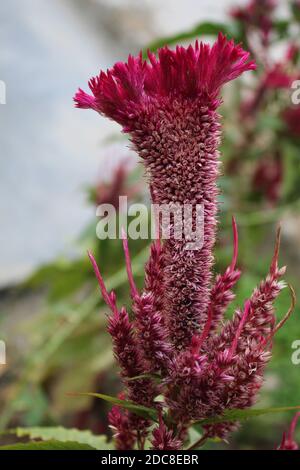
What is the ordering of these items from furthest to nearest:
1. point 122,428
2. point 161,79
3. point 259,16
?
point 259,16 → point 122,428 → point 161,79

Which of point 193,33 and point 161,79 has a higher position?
point 193,33

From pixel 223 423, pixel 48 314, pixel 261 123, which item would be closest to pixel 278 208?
pixel 261 123

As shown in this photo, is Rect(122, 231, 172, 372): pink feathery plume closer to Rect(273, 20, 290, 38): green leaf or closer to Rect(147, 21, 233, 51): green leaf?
Rect(147, 21, 233, 51): green leaf

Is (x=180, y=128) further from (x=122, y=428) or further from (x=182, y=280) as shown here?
(x=122, y=428)

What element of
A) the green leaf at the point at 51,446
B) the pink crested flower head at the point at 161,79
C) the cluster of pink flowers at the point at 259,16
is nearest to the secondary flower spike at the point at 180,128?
the pink crested flower head at the point at 161,79

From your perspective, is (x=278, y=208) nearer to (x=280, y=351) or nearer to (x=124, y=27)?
(x=280, y=351)

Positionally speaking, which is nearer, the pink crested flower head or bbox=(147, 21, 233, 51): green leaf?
the pink crested flower head

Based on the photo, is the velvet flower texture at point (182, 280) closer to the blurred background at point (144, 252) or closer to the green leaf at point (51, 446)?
the green leaf at point (51, 446)

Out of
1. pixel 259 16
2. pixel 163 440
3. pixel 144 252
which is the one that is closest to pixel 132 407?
pixel 163 440

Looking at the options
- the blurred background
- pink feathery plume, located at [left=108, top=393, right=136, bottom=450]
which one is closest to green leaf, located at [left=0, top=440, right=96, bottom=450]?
pink feathery plume, located at [left=108, top=393, right=136, bottom=450]
